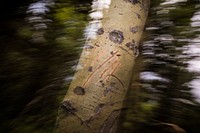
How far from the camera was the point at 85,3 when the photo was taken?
164cm

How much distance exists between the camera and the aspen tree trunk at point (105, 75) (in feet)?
2.83

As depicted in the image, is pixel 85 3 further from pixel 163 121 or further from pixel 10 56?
pixel 163 121

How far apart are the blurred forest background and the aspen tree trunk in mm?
240

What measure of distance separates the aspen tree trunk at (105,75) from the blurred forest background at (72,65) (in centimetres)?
24

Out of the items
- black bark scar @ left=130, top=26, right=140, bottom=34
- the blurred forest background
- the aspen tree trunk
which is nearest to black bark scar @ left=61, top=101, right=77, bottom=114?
the aspen tree trunk

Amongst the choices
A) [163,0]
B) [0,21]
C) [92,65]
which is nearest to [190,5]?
[163,0]

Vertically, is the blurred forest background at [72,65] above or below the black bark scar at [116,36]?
below

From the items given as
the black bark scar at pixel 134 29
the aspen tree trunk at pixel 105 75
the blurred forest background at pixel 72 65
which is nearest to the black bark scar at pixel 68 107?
the aspen tree trunk at pixel 105 75

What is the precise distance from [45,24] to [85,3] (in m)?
0.25

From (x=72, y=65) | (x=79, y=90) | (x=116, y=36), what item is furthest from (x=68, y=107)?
(x=72, y=65)

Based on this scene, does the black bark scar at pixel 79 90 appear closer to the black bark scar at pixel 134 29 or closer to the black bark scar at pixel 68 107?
the black bark scar at pixel 68 107

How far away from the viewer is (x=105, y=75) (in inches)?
37.3

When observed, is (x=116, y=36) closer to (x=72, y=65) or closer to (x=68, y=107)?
(x=68, y=107)

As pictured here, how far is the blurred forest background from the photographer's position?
1209mm
